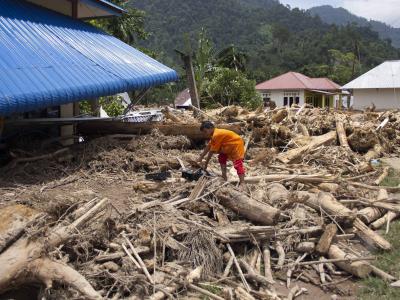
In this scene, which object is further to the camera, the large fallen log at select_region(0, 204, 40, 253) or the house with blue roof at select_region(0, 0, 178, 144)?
the house with blue roof at select_region(0, 0, 178, 144)

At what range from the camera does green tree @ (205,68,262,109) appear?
29.5 m

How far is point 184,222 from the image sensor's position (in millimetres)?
6523

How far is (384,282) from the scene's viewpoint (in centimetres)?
598

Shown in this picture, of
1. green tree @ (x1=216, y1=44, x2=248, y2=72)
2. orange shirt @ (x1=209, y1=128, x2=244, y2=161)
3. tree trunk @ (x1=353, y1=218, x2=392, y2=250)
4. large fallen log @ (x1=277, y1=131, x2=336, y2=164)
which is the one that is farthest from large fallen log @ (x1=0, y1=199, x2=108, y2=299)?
green tree @ (x1=216, y1=44, x2=248, y2=72)

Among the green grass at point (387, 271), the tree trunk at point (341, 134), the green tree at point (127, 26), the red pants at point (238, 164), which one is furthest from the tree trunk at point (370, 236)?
the green tree at point (127, 26)

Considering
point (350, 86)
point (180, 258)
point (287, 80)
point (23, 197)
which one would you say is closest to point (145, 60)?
point (23, 197)

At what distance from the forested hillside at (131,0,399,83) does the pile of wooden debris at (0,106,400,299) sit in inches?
2228

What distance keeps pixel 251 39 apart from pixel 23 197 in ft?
398

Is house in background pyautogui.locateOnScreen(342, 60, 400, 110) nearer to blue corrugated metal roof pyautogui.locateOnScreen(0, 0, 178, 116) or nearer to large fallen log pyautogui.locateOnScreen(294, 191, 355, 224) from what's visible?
blue corrugated metal roof pyautogui.locateOnScreen(0, 0, 178, 116)

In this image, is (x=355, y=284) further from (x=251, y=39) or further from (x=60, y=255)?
(x=251, y=39)

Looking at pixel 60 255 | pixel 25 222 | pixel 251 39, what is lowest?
pixel 60 255

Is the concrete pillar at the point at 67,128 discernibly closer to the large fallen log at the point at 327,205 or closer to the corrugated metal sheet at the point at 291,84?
the large fallen log at the point at 327,205

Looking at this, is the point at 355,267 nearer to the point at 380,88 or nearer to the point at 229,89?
the point at 229,89

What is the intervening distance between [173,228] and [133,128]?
588 cm
